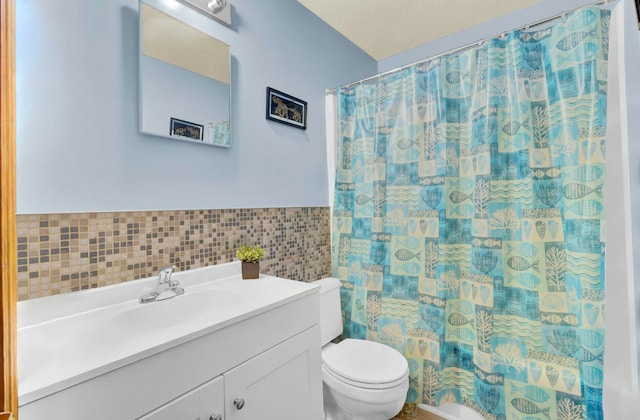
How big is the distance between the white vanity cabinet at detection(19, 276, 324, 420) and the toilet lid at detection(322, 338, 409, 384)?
26 centimetres

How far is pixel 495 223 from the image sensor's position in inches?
59.7

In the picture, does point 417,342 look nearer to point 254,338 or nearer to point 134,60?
point 254,338

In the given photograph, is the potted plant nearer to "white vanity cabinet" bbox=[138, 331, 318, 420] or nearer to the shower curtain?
"white vanity cabinet" bbox=[138, 331, 318, 420]

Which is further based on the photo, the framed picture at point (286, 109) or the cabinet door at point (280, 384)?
the framed picture at point (286, 109)

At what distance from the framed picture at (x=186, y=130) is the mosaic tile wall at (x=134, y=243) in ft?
1.13

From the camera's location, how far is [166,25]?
124 centimetres

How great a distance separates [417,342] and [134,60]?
6.57ft

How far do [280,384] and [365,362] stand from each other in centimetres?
68

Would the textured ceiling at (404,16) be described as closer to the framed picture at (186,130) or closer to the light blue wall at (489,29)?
the light blue wall at (489,29)

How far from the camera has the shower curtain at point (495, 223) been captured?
1308 millimetres

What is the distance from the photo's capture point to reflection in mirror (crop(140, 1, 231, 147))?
3.88 feet

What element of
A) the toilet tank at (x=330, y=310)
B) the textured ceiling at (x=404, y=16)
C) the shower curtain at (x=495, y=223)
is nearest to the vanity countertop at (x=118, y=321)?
→ the toilet tank at (x=330, y=310)

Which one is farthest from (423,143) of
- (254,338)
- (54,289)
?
(54,289)

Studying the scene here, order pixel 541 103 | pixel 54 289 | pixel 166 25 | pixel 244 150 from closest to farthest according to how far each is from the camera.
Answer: pixel 54 289, pixel 166 25, pixel 541 103, pixel 244 150
